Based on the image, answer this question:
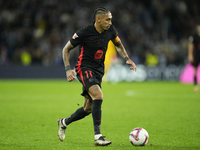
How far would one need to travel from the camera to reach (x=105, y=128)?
6.22 meters

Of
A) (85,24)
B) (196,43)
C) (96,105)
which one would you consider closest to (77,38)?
(96,105)

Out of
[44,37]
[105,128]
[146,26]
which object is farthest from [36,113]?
[146,26]

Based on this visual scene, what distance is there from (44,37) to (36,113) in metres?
15.8

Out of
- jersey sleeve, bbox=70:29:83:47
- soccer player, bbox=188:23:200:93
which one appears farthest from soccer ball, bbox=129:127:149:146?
soccer player, bbox=188:23:200:93

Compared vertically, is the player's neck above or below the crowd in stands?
below

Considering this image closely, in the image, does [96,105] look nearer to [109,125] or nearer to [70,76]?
[70,76]

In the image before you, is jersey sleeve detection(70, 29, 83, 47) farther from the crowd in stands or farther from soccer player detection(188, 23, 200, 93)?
the crowd in stands

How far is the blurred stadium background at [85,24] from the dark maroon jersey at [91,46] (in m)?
15.8

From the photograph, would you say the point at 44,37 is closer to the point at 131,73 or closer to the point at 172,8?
the point at 131,73

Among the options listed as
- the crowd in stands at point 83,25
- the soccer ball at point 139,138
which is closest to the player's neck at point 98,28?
the soccer ball at point 139,138

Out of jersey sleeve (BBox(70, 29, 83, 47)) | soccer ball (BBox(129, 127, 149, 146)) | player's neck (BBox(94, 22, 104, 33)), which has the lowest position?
soccer ball (BBox(129, 127, 149, 146))

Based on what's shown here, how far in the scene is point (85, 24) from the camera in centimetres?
2319

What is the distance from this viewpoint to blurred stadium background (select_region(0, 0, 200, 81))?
21.5 metres

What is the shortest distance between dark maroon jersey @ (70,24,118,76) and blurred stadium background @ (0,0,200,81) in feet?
51.7
